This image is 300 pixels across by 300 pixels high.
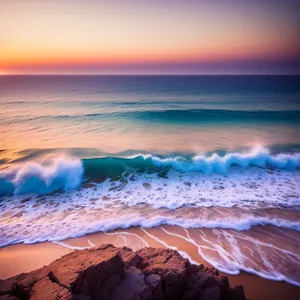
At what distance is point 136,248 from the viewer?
5480mm

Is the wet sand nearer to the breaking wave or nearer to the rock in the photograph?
the rock

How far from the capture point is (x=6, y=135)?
598 inches

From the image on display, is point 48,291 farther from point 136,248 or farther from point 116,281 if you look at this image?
point 136,248

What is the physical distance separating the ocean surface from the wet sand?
18 centimetres

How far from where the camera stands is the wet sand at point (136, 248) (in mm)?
4281

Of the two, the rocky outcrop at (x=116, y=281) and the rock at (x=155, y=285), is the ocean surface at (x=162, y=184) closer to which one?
the rocky outcrop at (x=116, y=281)

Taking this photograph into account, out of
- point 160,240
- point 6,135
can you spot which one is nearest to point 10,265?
point 160,240

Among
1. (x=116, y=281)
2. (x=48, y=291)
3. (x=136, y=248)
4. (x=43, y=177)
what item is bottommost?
(x=43, y=177)

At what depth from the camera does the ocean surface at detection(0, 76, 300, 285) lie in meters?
5.93

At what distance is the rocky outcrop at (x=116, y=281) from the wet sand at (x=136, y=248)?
1225 millimetres

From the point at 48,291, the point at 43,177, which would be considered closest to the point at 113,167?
the point at 43,177

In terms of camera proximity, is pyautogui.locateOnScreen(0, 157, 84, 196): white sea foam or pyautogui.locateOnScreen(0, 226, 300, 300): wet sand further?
pyautogui.locateOnScreen(0, 157, 84, 196): white sea foam

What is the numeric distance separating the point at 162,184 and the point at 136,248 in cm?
417

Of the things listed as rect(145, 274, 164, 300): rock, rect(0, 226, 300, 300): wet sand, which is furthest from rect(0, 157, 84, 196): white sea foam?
rect(145, 274, 164, 300): rock
